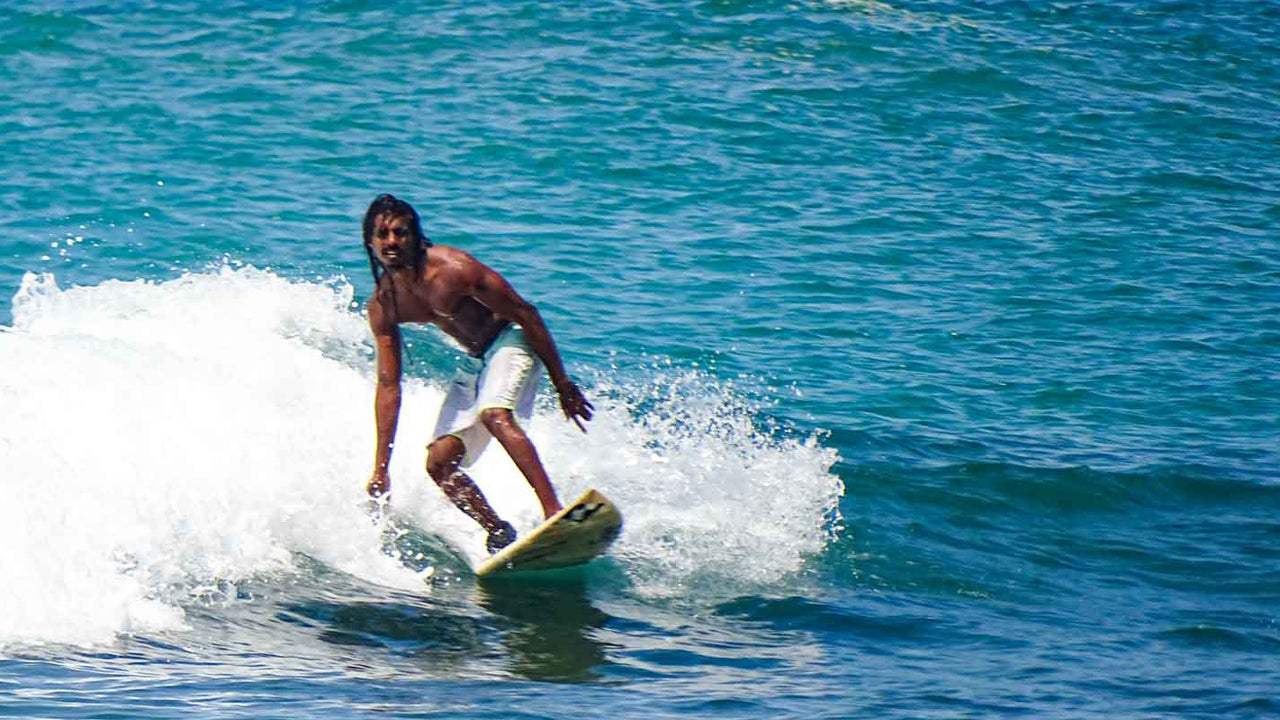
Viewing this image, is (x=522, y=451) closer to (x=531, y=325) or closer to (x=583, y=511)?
(x=583, y=511)

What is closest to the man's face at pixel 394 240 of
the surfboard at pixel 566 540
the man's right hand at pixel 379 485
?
the man's right hand at pixel 379 485

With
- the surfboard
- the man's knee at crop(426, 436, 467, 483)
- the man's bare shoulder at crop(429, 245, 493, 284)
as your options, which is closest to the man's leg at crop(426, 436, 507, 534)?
the man's knee at crop(426, 436, 467, 483)

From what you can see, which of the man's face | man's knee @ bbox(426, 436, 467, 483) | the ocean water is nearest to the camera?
the ocean water

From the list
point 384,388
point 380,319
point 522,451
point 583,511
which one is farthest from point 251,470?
point 583,511

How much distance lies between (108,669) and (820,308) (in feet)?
24.9

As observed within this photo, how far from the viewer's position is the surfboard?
23.0ft

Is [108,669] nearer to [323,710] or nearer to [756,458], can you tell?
[323,710]

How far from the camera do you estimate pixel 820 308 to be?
12.4 meters

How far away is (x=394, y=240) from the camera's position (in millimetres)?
6770

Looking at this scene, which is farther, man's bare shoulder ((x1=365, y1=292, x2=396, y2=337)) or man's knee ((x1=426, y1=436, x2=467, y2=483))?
man's knee ((x1=426, y1=436, x2=467, y2=483))

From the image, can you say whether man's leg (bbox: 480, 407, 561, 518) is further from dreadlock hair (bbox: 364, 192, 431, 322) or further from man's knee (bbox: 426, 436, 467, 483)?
dreadlock hair (bbox: 364, 192, 431, 322)

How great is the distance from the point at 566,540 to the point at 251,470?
165 cm

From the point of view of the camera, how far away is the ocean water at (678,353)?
638cm

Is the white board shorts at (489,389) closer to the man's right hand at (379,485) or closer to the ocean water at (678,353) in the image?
the man's right hand at (379,485)
